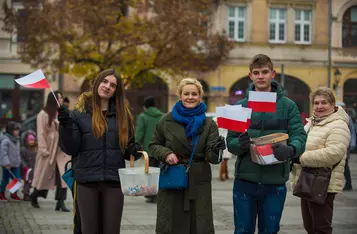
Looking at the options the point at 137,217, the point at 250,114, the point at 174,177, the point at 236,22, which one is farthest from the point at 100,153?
the point at 236,22

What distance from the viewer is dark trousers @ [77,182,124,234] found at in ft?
20.7

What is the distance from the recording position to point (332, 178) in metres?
7.43

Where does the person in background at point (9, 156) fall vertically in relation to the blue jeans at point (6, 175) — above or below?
above

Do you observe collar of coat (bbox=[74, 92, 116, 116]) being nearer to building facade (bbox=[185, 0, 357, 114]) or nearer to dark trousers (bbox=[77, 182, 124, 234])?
dark trousers (bbox=[77, 182, 124, 234])

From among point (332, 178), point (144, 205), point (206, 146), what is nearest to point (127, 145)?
point (206, 146)

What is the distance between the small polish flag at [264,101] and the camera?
6133mm

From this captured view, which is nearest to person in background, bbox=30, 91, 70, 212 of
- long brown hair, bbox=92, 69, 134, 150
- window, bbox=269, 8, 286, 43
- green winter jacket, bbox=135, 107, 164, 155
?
green winter jacket, bbox=135, 107, 164, 155

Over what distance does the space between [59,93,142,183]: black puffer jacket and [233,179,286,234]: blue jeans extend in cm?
99

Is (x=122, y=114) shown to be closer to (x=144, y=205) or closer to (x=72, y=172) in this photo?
(x=72, y=172)

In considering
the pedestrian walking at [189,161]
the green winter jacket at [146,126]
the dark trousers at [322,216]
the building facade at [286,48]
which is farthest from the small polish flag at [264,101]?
the building facade at [286,48]

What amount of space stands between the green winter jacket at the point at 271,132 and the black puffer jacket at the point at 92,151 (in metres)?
0.91

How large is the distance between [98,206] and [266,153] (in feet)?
5.04

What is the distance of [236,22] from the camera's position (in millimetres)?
40188

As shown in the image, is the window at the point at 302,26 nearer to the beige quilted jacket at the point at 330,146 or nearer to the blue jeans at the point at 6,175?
the blue jeans at the point at 6,175
